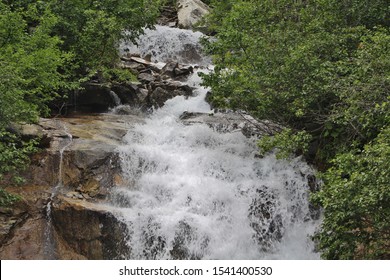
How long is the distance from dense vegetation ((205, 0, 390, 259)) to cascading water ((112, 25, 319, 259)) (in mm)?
1177

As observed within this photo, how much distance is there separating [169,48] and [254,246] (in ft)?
54.1

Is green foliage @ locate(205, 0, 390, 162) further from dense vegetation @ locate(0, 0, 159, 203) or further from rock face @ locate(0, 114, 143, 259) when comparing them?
dense vegetation @ locate(0, 0, 159, 203)

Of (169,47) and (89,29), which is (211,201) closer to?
(89,29)

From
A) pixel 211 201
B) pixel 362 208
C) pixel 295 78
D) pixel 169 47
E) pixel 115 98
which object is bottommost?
pixel 211 201

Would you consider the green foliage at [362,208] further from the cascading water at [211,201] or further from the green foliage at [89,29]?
the green foliage at [89,29]

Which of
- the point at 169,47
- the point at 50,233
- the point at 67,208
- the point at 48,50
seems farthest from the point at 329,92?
the point at 169,47

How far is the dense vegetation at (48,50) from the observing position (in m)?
13.8

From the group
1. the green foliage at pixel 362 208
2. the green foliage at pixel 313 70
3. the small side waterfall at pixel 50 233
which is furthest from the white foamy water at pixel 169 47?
the green foliage at pixel 362 208

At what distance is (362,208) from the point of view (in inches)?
380

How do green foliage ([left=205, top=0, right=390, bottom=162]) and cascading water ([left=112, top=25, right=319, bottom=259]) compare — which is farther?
cascading water ([left=112, top=25, right=319, bottom=259])

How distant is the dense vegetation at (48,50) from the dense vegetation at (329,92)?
4.86m

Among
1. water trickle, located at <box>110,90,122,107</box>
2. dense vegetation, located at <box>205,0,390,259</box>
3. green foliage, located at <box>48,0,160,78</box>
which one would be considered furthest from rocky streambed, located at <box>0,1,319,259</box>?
green foliage, located at <box>48,0,160,78</box>

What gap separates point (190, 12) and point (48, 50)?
1620cm

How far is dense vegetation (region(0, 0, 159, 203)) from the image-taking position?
542 inches
